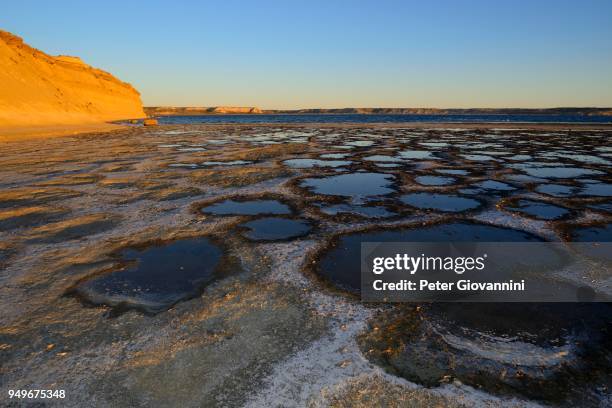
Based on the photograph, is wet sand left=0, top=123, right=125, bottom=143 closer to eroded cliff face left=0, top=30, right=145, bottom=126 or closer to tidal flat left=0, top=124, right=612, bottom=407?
eroded cliff face left=0, top=30, right=145, bottom=126

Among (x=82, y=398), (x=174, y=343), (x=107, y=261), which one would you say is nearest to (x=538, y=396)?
(x=174, y=343)

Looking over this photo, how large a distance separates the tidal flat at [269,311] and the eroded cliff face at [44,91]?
1306 inches

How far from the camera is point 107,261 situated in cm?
396

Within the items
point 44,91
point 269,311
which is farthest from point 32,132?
point 269,311

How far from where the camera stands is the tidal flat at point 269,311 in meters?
2.15

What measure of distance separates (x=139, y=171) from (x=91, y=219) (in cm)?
464

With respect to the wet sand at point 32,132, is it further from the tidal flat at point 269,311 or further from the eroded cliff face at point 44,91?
the tidal flat at point 269,311

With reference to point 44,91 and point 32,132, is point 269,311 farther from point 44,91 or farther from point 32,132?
point 44,91

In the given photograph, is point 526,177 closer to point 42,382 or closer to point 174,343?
point 174,343

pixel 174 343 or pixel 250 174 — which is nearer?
pixel 174 343

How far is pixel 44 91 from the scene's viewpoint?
125 ft

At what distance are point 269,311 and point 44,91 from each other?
4677 cm

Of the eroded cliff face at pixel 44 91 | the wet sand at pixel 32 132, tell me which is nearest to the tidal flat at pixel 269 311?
the wet sand at pixel 32 132

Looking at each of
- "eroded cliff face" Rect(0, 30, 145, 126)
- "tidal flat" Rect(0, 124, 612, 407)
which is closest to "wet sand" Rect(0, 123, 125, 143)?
"eroded cliff face" Rect(0, 30, 145, 126)
